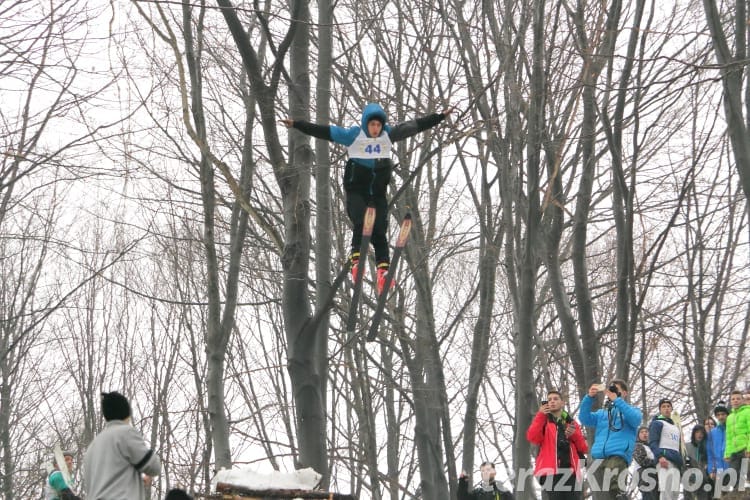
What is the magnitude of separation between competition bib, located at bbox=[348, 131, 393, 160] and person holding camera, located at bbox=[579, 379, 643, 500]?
3090 millimetres

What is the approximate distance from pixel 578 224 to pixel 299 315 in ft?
15.5

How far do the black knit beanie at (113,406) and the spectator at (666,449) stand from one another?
628 cm

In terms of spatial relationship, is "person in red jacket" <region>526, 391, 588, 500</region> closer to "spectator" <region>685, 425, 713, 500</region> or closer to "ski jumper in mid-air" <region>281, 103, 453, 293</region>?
"ski jumper in mid-air" <region>281, 103, 453, 293</region>

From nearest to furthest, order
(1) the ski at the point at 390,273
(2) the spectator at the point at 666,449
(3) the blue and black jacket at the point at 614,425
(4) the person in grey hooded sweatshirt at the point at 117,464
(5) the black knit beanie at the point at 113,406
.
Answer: (4) the person in grey hooded sweatshirt at the point at 117,464
(5) the black knit beanie at the point at 113,406
(3) the blue and black jacket at the point at 614,425
(1) the ski at the point at 390,273
(2) the spectator at the point at 666,449

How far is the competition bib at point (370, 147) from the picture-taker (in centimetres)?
961

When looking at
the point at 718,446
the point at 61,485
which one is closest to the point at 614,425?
the point at 718,446

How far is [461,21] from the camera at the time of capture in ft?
41.0

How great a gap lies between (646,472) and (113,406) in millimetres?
6140

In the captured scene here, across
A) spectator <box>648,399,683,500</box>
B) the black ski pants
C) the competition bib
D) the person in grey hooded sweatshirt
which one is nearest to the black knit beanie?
the person in grey hooded sweatshirt

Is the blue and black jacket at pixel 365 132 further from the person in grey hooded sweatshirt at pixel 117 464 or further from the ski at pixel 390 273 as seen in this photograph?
A: the person in grey hooded sweatshirt at pixel 117 464

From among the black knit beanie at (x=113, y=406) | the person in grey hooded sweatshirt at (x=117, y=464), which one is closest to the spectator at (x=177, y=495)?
the person in grey hooded sweatshirt at (x=117, y=464)

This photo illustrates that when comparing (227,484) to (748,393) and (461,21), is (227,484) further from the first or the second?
(461,21)

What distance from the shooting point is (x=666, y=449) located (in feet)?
35.0

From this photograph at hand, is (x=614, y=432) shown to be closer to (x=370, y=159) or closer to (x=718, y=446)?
(x=718, y=446)
